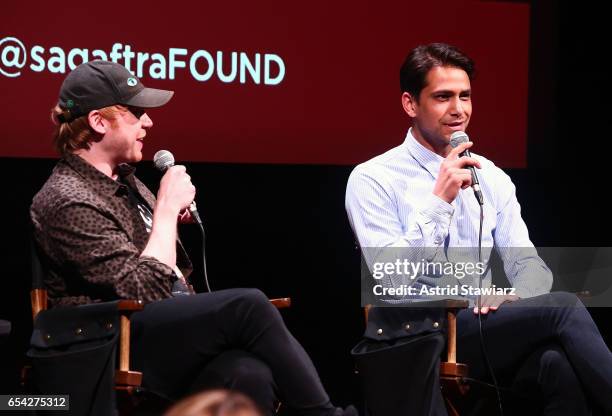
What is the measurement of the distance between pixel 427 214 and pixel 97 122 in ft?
3.29

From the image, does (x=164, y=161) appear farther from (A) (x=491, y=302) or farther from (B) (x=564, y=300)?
(B) (x=564, y=300)

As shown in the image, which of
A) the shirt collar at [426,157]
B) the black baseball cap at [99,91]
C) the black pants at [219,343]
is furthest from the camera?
the shirt collar at [426,157]

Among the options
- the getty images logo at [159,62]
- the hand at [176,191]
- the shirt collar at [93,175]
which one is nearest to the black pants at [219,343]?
the hand at [176,191]

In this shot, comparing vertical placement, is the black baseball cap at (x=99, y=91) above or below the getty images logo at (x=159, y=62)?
below

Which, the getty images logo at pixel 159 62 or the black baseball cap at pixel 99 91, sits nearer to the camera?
the black baseball cap at pixel 99 91

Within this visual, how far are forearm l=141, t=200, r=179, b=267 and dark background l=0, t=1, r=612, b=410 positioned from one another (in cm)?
123

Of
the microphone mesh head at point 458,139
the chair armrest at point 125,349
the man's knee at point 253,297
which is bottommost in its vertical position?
the chair armrest at point 125,349

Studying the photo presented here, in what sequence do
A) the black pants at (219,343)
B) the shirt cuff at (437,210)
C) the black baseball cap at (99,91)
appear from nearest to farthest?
the black pants at (219,343) → the black baseball cap at (99,91) → the shirt cuff at (437,210)

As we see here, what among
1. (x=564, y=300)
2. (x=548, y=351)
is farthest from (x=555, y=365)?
(x=564, y=300)

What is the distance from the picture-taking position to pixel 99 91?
9.27 feet

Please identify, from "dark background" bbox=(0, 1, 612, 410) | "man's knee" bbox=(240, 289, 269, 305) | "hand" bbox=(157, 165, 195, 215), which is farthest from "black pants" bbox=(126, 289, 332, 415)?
"dark background" bbox=(0, 1, 612, 410)

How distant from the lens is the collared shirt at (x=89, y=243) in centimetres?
257

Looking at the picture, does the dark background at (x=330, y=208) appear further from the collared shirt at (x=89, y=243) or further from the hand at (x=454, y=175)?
the hand at (x=454, y=175)

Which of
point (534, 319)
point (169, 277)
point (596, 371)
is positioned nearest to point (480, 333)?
point (534, 319)
